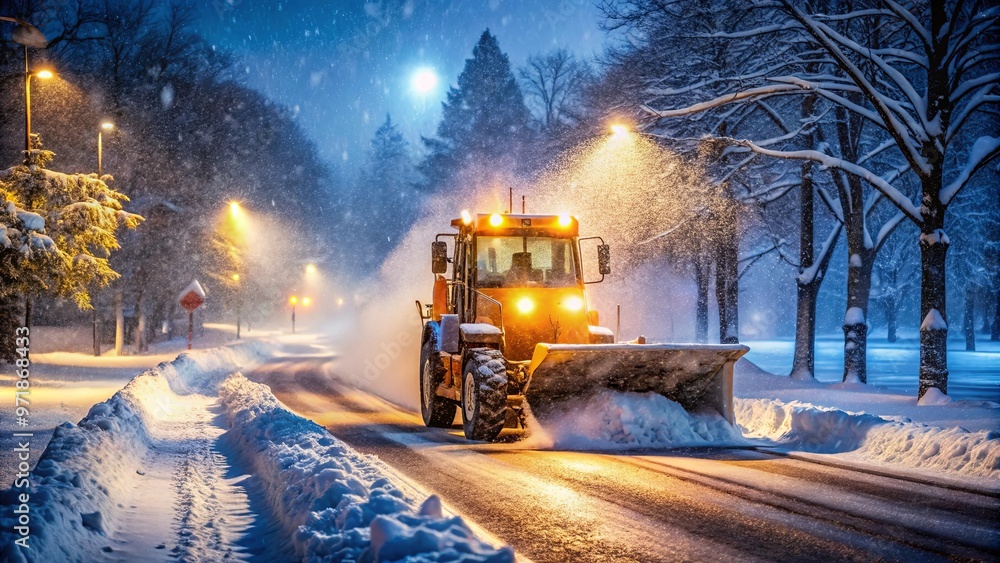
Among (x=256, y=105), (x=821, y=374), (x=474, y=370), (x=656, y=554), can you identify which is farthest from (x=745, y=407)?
(x=256, y=105)

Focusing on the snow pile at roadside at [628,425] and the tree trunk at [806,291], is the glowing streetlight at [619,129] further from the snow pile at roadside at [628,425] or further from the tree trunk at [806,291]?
the snow pile at roadside at [628,425]

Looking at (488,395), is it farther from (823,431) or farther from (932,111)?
(932,111)

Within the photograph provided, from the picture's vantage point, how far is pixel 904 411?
45.2 feet

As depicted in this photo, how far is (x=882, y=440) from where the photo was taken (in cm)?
994

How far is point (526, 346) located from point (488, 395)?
1768 millimetres

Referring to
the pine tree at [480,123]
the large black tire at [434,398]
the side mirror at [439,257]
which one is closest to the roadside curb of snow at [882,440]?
the large black tire at [434,398]

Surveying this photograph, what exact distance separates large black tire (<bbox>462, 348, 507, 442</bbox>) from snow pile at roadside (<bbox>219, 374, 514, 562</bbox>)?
203cm

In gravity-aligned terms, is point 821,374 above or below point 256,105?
below

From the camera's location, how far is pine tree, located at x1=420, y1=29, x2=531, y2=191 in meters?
46.8

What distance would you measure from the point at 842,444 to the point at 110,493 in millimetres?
8405

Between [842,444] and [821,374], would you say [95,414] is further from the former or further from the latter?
[821,374]

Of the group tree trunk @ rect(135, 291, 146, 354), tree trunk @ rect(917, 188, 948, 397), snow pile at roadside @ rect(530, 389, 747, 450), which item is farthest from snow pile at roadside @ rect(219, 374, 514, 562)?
tree trunk @ rect(135, 291, 146, 354)

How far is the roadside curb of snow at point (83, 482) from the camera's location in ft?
15.8

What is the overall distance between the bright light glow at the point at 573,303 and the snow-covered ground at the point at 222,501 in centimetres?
418
